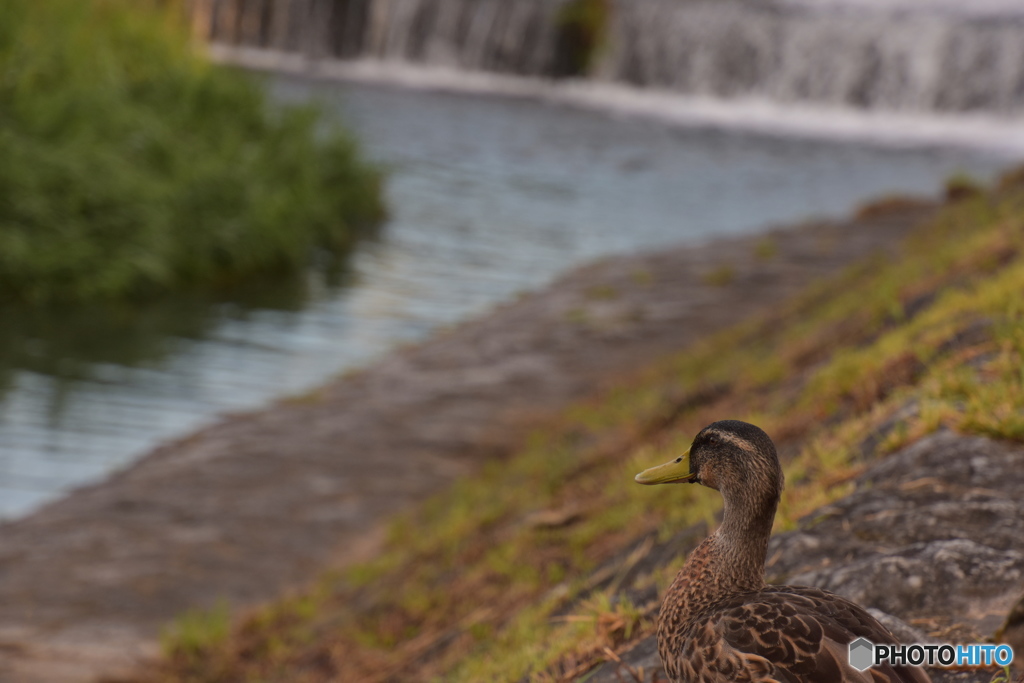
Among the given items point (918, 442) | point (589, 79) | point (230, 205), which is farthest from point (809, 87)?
point (918, 442)

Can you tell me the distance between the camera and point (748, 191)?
79.9ft

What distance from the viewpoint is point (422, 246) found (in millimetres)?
17703

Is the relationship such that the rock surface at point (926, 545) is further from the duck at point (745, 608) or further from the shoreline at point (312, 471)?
the shoreline at point (312, 471)

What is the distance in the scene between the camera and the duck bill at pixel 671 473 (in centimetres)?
277

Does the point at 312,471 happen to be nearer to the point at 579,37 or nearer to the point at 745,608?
the point at 745,608

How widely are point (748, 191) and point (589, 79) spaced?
44.3 feet

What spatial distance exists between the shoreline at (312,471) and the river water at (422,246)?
2.56ft

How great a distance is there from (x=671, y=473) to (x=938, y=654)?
0.78m

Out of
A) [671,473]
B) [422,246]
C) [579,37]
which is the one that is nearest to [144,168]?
[422,246]

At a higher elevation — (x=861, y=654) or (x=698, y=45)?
(x=861, y=654)

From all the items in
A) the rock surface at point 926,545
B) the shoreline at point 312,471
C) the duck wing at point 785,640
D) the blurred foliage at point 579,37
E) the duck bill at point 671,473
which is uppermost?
the duck bill at point 671,473

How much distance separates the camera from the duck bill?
2.77 meters

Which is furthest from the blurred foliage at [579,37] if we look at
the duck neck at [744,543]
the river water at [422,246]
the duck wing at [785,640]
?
the duck wing at [785,640]

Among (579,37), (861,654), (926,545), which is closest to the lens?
(861,654)
